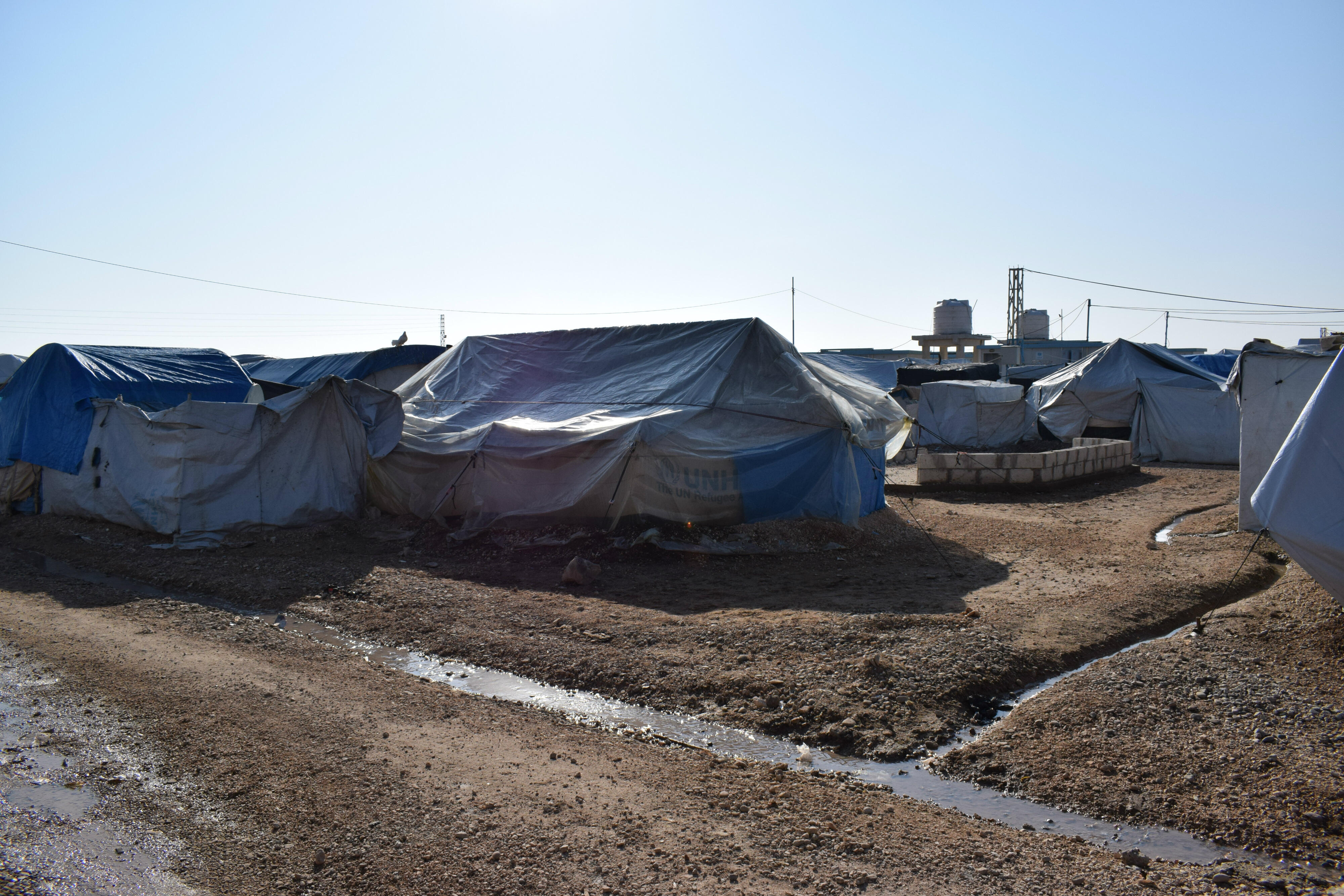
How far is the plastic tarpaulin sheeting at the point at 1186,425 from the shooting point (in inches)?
822

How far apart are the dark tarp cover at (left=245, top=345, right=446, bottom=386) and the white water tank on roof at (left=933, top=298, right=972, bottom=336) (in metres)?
25.5

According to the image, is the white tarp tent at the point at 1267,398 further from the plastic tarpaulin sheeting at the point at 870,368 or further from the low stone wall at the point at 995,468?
the plastic tarpaulin sheeting at the point at 870,368

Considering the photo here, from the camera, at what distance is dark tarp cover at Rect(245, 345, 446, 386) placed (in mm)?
21094

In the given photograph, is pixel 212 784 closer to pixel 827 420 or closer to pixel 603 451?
pixel 603 451

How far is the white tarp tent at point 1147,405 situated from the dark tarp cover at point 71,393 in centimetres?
2068

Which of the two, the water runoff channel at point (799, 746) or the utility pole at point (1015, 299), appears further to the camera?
the utility pole at point (1015, 299)

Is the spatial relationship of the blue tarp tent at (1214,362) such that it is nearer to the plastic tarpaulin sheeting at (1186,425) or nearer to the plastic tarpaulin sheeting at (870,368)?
the plastic tarpaulin sheeting at (1186,425)

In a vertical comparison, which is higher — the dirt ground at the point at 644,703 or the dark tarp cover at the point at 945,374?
the dark tarp cover at the point at 945,374

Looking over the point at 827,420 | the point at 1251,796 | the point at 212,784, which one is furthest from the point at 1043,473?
the point at 212,784

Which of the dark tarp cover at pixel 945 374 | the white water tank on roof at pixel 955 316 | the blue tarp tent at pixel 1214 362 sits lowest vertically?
the dark tarp cover at pixel 945 374

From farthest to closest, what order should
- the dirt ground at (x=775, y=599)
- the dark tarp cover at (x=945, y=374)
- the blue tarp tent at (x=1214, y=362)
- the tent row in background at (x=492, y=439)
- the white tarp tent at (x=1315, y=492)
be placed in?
1. the blue tarp tent at (x=1214, y=362)
2. the dark tarp cover at (x=945, y=374)
3. the tent row in background at (x=492, y=439)
4. the dirt ground at (x=775, y=599)
5. the white tarp tent at (x=1315, y=492)

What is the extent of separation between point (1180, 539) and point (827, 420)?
4938 millimetres

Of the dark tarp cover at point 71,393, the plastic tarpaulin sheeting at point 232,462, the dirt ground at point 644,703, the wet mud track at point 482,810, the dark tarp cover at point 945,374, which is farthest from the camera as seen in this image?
the dark tarp cover at point 945,374

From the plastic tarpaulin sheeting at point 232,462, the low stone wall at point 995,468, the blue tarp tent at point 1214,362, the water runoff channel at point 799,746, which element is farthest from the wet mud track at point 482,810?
the blue tarp tent at point 1214,362
